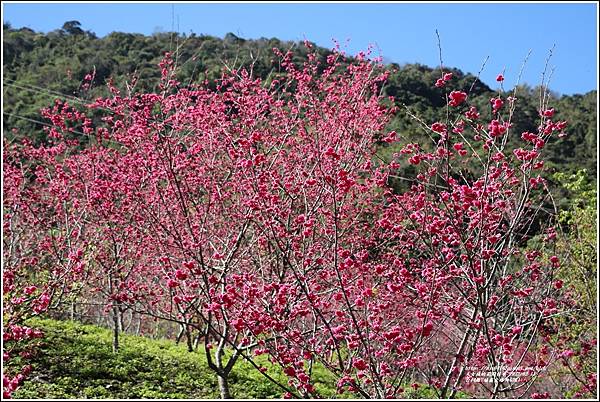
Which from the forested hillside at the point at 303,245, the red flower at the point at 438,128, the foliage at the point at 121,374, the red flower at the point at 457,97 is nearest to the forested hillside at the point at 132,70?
the forested hillside at the point at 303,245

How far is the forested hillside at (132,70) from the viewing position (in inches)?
408

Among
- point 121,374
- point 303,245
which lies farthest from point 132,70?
point 303,245

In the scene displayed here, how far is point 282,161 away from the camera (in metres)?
5.96

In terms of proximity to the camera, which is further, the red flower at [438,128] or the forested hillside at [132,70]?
the forested hillside at [132,70]

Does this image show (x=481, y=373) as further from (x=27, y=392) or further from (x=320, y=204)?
(x=27, y=392)

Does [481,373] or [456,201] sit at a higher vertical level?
[456,201]

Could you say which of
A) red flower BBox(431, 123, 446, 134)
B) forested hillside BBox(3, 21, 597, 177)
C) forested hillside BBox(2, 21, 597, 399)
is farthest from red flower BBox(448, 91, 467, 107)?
forested hillside BBox(3, 21, 597, 177)

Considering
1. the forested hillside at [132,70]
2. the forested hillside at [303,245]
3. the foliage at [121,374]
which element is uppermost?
the forested hillside at [132,70]

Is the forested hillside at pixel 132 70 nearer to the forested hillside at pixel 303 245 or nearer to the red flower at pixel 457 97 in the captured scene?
the forested hillside at pixel 303 245

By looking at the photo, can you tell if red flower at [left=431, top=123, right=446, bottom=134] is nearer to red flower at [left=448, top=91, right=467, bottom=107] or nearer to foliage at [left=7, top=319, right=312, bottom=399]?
red flower at [left=448, top=91, right=467, bottom=107]

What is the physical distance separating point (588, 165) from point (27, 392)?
41.2 ft

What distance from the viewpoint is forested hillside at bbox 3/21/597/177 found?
10.4 metres

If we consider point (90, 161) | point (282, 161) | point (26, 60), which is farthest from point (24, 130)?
point (282, 161)

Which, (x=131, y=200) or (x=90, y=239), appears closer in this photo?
(x=131, y=200)
